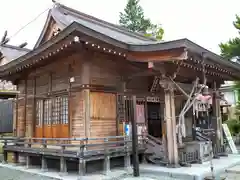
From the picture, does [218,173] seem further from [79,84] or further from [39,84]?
[39,84]

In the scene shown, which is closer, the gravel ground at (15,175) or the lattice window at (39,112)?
the gravel ground at (15,175)

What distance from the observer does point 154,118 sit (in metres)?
10.2

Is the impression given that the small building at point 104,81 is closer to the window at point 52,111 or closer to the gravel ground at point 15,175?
the window at point 52,111

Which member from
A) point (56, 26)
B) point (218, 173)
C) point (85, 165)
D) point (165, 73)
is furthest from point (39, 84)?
point (218, 173)

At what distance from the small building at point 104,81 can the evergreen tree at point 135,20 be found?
2475 cm

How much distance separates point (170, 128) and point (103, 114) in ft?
6.95

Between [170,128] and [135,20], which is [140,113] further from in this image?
[135,20]

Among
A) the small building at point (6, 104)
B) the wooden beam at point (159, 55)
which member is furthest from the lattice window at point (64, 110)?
the small building at point (6, 104)

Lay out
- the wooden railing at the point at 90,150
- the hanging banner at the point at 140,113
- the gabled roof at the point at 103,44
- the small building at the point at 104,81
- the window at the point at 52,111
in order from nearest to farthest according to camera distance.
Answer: the gabled roof at the point at 103,44, the wooden railing at the point at 90,150, the small building at the point at 104,81, the window at the point at 52,111, the hanging banner at the point at 140,113

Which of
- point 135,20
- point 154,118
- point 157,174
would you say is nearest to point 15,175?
point 157,174

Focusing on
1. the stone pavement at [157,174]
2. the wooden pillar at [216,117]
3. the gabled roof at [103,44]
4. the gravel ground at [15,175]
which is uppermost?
the gabled roof at [103,44]

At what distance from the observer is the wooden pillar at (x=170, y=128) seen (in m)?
7.11

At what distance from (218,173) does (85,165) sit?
11.9 ft

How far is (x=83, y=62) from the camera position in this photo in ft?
24.9
